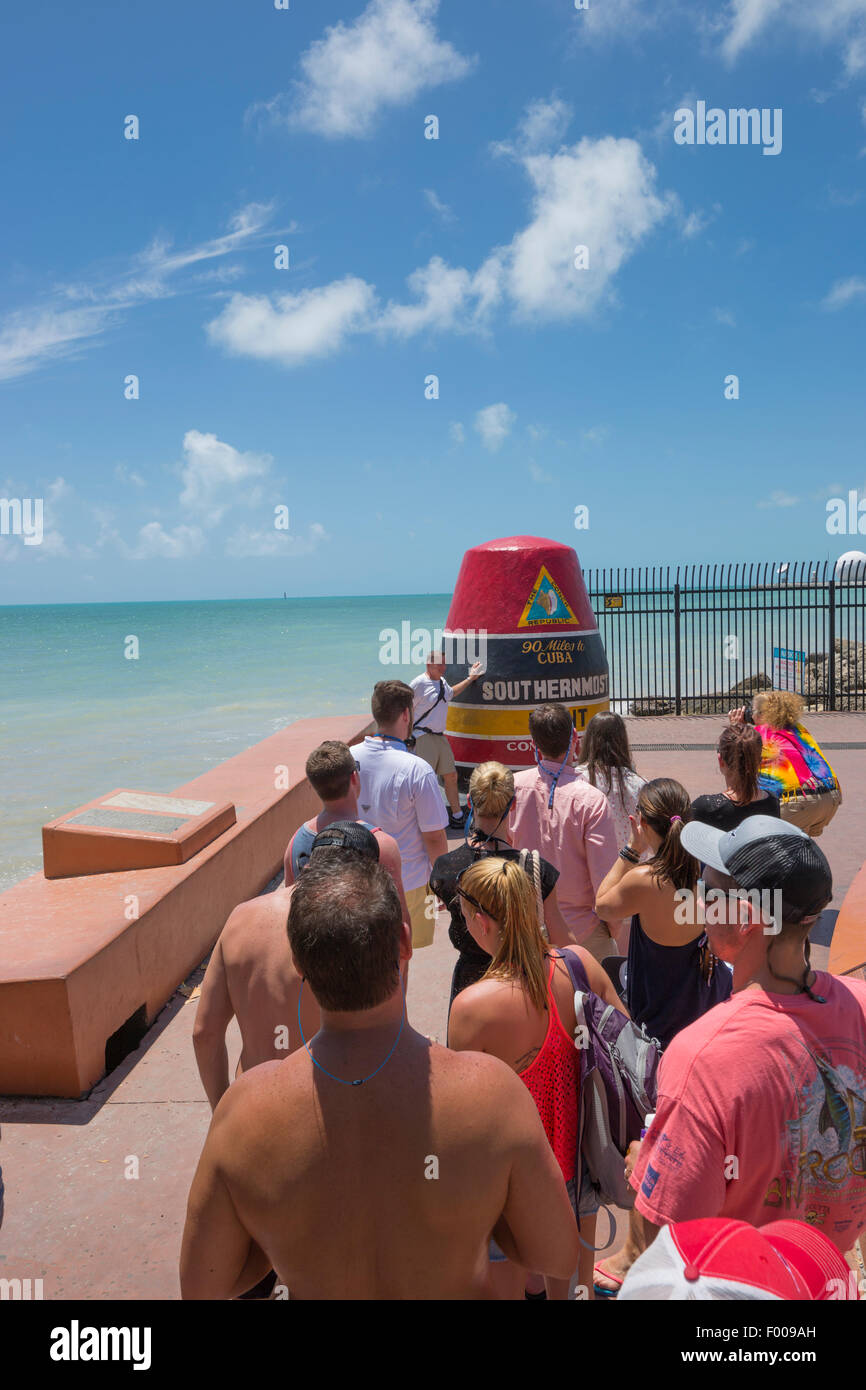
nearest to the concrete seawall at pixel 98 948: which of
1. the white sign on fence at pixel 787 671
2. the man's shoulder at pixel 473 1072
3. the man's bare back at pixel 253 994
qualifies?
the man's bare back at pixel 253 994

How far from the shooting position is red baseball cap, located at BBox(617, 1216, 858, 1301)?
1.10 m

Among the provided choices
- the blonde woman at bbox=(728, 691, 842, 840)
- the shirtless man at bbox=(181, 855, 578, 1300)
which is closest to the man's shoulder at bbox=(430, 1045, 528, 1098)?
the shirtless man at bbox=(181, 855, 578, 1300)

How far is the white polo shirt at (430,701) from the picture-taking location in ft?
26.5

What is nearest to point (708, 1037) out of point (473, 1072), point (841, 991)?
point (841, 991)

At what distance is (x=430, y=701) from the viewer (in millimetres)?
8094

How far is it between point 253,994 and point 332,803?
0.99m

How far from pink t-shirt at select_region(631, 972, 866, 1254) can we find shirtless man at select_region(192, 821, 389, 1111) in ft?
3.77

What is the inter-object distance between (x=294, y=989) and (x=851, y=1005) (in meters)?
1.52

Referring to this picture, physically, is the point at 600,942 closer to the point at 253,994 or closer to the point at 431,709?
the point at 253,994

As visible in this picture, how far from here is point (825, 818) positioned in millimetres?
5324

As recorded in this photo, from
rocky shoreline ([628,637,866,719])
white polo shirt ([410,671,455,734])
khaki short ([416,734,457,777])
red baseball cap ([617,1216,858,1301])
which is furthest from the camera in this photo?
rocky shoreline ([628,637,866,719])

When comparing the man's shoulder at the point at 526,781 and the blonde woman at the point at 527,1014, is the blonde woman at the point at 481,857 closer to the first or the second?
the blonde woman at the point at 527,1014

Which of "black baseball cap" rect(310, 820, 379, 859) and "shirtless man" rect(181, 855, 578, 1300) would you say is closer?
"shirtless man" rect(181, 855, 578, 1300)

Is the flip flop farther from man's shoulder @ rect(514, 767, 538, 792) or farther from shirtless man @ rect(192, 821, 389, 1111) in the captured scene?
man's shoulder @ rect(514, 767, 538, 792)
